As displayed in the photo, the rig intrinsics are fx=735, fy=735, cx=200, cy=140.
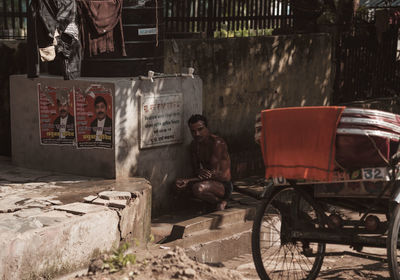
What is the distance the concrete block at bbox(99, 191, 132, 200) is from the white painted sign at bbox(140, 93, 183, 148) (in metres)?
1.18

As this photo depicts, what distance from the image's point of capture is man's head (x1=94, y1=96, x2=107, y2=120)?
304 inches

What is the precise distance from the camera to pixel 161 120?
27.1 ft

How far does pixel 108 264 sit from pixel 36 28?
2782mm

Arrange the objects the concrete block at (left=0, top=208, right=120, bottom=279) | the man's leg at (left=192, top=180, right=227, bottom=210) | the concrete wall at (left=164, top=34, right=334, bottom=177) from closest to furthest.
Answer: the concrete block at (left=0, top=208, right=120, bottom=279), the man's leg at (left=192, top=180, right=227, bottom=210), the concrete wall at (left=164, top=34, right=334, bottom=177)

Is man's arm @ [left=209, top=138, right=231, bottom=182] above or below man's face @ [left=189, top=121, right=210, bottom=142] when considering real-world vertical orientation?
below

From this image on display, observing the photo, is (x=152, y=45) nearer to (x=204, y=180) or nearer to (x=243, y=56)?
(x=204, y=180)

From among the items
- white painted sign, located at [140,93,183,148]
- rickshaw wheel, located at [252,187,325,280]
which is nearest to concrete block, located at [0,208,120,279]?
rickshaw wheel, located at [252,187,325,280]

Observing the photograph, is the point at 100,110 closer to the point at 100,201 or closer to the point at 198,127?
the point at 198,127

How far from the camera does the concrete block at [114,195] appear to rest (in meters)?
6.79

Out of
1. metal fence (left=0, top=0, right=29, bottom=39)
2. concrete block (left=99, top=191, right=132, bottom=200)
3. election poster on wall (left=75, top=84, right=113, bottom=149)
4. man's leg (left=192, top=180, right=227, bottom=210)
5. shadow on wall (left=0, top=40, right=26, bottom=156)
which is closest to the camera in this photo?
concrete block (left=99, top=191, right=132, bottom=200)

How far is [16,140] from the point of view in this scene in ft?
27.7

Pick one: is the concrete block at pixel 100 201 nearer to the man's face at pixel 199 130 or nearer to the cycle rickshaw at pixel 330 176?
the cycle rickshaw at pixel 330 176

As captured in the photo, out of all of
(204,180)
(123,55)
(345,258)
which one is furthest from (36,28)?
(345,258)

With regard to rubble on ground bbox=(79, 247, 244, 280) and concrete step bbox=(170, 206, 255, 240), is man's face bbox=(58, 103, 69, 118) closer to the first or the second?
concrete step bbox=(170, 206, 255, 240)
